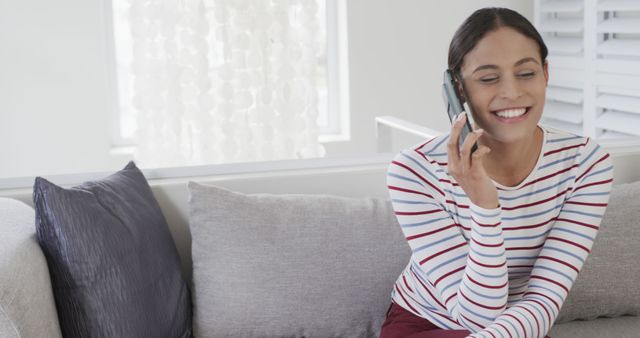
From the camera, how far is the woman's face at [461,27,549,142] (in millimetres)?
1329

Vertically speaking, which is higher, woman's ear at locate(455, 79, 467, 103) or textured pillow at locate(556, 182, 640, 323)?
woman's ear at locate(455, 79, 467, 103)

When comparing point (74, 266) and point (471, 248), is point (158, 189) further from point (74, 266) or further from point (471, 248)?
point (471, 248)

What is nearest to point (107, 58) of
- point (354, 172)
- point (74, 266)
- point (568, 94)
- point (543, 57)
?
point (568, 94)

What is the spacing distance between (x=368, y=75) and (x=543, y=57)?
2671 mm

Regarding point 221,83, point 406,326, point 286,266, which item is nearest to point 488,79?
point 406,326

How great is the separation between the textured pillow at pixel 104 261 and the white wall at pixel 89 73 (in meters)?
2.26

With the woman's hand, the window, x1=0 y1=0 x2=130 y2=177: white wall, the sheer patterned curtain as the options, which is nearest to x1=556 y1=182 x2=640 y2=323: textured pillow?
the woman's hand

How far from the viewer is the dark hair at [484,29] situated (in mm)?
1362

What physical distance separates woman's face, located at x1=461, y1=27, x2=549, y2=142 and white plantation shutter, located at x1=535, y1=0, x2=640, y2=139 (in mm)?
1820

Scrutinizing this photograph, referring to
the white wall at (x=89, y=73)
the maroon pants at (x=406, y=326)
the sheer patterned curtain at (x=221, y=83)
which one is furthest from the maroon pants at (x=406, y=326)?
the white wall at (x=89, y=73)

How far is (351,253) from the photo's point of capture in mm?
1703

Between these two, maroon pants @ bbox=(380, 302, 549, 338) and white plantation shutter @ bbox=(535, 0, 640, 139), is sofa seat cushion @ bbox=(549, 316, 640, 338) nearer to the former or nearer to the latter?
maroon pants @ bbox=(380, 302, 549, 338)

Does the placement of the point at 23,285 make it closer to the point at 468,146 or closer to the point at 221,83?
the point at 468,146

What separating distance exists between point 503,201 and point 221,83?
2.50 meters
